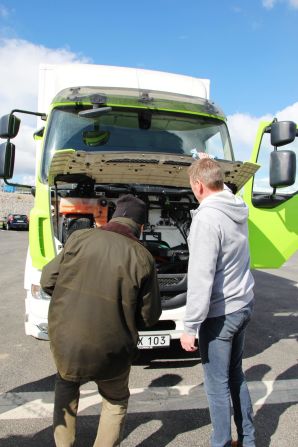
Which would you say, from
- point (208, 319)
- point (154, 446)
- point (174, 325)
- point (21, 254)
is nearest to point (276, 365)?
point (174, 325)

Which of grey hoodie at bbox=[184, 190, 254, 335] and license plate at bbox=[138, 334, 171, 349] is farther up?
grey hoodie at bbox=[184, 190, 254, 335]

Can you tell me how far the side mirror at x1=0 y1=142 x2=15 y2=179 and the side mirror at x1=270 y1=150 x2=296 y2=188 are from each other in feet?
10.1

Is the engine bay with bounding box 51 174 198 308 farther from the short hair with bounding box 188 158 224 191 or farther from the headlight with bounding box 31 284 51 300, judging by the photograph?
the short hair with bounding box 188 158 224 191

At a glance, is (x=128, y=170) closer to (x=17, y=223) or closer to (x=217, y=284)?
(x=217, y=284)

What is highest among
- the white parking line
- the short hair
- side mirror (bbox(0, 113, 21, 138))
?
side mirror (bbox(0, 113, 21, 138))

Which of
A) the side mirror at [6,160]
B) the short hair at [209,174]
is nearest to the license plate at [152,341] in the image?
the short hair at [209,174]

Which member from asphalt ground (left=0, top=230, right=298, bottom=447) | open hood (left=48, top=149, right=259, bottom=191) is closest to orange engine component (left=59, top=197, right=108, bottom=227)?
open hood (left=48, top=149, right=259, bottom=191)

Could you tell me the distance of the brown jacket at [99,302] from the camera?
94.6 inches

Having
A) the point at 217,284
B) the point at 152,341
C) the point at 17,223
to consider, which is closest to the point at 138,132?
the point at 152,341

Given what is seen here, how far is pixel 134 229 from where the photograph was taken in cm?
266

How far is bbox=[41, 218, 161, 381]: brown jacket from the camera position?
240 cm

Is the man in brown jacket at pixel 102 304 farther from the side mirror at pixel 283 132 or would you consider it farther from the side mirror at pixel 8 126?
the side mirror at pixel 8 126

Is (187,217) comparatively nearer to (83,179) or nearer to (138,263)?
(83,179)

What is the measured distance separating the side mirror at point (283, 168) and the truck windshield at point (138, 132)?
0.93 m
